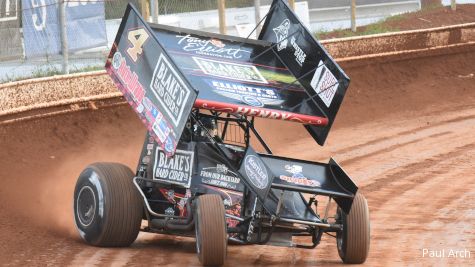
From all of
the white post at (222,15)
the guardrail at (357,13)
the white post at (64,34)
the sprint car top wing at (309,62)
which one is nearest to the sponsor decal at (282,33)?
the sprint car top wing at (309,62)

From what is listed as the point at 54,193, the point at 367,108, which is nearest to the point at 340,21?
the point at 367,108

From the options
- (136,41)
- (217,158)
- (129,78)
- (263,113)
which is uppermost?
(136,41)

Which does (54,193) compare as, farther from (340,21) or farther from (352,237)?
(340,21)

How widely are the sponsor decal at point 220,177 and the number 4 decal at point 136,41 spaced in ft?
4.78

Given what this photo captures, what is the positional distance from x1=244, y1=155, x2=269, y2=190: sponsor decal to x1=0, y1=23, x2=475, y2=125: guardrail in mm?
6833

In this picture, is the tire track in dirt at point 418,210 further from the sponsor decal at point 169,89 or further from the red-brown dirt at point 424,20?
the red-brown dirt at point 424,20

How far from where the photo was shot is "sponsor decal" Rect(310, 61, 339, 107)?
11.7 meters

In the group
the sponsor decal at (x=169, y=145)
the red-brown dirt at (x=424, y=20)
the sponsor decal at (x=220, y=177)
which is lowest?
the red-brown dirt at (x=424, y=20)

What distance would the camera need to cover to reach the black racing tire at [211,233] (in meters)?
10.2

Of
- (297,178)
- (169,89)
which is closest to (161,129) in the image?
(169,89)

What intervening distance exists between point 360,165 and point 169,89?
722cm

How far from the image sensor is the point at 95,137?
710 inches

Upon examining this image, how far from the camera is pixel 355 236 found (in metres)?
10.8

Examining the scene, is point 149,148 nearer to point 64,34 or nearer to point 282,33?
point 282,33
